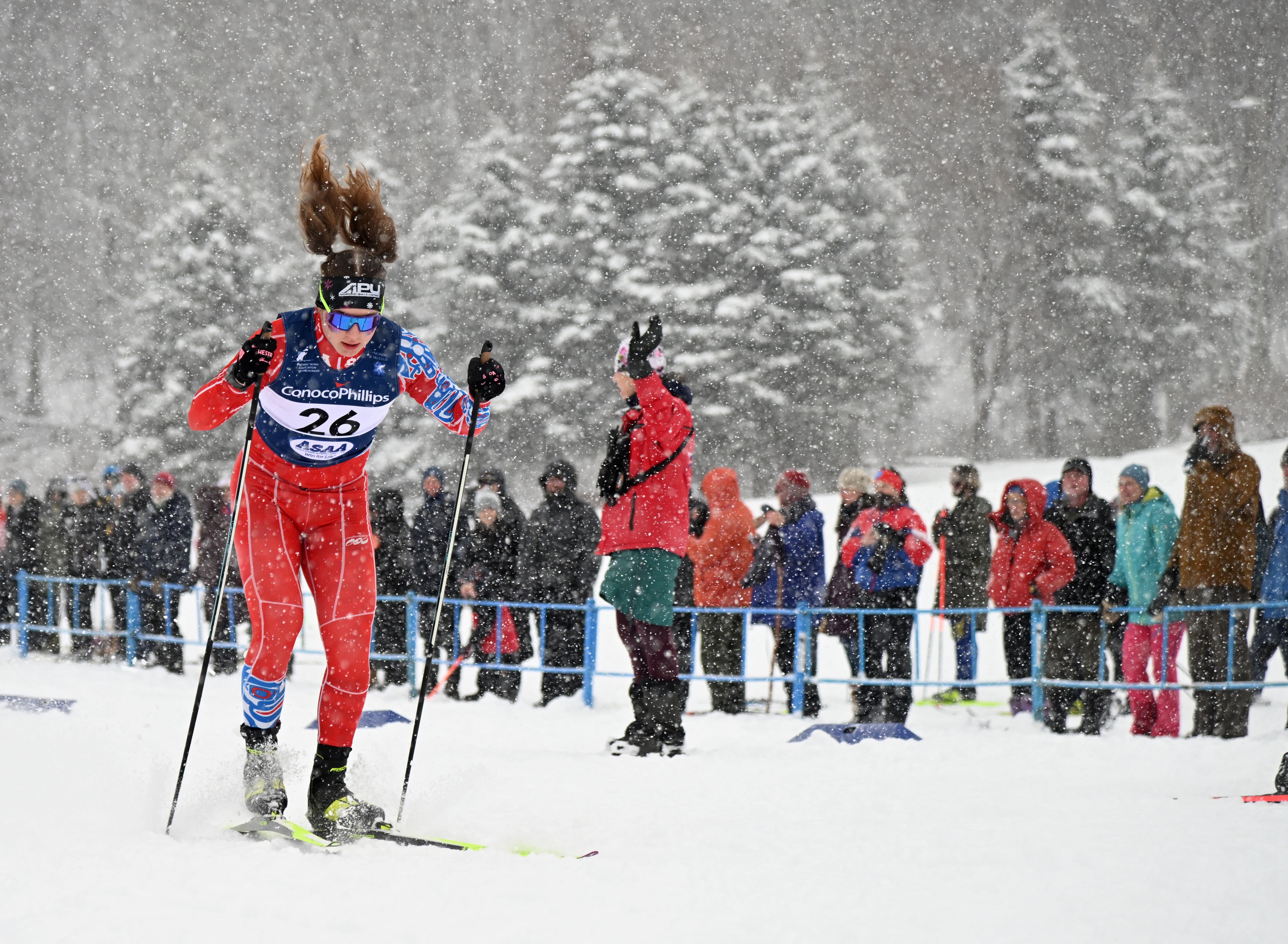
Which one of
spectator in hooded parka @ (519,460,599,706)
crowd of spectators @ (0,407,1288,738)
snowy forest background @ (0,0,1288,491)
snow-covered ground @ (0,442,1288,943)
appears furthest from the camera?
snowy forest background @ (0,0,1288,491)

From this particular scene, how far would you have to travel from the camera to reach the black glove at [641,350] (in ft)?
19.8

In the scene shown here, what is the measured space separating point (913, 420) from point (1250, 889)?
36089mm

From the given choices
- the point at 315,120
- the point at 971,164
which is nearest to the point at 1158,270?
the point at 971,164

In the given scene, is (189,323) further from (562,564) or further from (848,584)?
(848,584)

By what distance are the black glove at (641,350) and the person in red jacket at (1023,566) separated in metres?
3.49

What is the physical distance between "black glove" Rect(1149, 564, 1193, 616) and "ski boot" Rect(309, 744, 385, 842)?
17.1 ft

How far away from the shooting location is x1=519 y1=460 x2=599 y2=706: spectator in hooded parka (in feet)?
32.4

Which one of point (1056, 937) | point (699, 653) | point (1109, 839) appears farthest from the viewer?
point (699, 653)

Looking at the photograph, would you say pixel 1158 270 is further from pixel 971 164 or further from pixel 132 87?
pixel 132 87

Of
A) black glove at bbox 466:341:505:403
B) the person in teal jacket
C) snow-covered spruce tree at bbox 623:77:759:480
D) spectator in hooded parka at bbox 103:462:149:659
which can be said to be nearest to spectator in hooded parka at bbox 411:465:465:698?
spectator in hooded parka at bbox 103:462:149:659

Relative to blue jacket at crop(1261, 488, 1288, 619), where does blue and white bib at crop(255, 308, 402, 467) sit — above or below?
above

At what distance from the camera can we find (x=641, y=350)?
6.06 m

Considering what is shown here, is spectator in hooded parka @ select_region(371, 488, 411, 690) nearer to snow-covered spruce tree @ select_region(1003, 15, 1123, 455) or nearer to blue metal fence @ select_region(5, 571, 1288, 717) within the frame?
blue metal fence @ select_region(5, 571, 1288, 717)

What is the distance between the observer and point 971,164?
4509 cm
